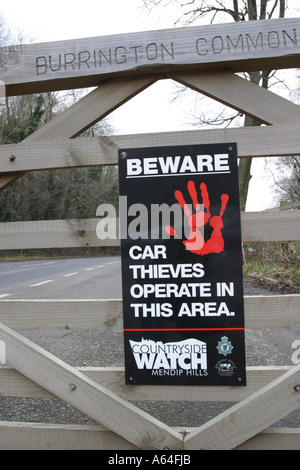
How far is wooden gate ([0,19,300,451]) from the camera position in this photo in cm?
200

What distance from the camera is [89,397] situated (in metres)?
2.05

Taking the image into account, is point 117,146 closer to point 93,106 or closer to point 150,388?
point 93,106

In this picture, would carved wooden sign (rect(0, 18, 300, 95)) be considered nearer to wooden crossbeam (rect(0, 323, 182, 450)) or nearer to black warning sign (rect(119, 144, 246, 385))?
black warning sign (rect(119, 144, 246, 385))

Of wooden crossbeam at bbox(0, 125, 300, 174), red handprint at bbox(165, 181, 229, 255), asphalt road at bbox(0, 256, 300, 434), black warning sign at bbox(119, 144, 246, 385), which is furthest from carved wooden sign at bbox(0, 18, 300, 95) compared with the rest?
asphalt road at bbox(0, 256, 300, 434)

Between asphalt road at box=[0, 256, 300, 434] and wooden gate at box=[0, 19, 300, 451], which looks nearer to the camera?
wooden gate at box=[0, 19, 300, 451]

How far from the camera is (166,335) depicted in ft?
6.62

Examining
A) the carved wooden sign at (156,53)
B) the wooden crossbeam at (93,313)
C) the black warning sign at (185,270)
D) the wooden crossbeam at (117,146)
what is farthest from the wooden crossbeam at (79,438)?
the carved wooden sign at (156,53)

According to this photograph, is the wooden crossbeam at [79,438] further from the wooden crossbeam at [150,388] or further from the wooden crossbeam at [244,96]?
the wooden crossbeam at [244,96]

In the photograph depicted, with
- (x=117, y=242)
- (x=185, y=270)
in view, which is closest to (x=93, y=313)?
(x=117, y=242)

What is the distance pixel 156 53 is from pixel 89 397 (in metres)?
1.80

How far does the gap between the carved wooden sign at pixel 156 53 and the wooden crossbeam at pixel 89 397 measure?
1428 mm

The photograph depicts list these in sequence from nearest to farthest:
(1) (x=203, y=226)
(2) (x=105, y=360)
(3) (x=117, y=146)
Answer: (1) (x=203, y=226) → (3) (x=117, y=146) → (2) (x=105, y=360)
